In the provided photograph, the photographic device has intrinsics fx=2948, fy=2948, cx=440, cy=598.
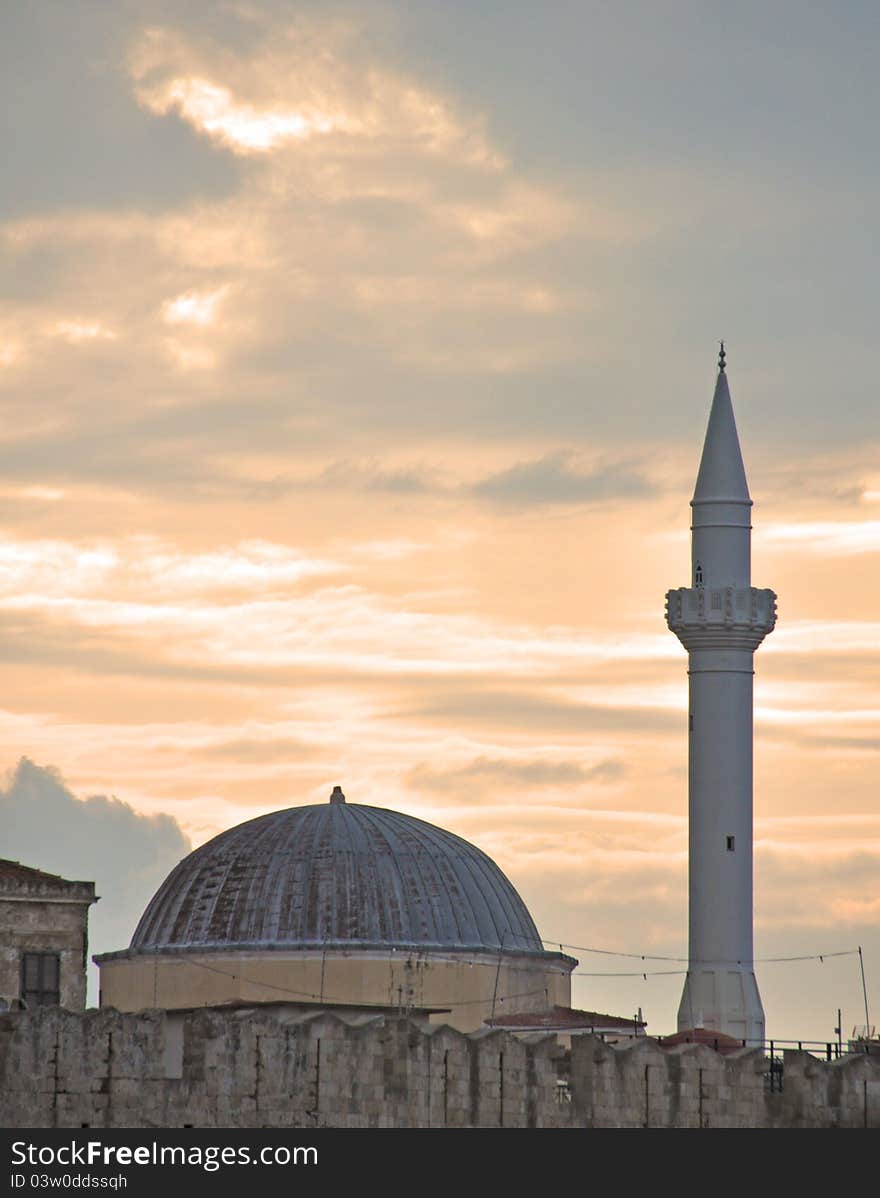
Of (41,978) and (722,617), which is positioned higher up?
(722,617)

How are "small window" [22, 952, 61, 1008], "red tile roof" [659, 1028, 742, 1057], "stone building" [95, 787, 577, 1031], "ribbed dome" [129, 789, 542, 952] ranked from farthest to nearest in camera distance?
"ribbed dome" [129, 789, 542, 952], "stone building" [95, 787, 577, 1031], "red tile roof" [659, 1028, 742, 1057], "small window" [22, 952, 61, 1008]

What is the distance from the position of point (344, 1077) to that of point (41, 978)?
12.7 metres

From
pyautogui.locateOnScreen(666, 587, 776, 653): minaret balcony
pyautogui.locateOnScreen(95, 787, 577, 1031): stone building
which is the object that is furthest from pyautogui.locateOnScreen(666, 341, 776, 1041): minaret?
pyautogui.locateOnScreen(95, 787, 577, 1031): stone building

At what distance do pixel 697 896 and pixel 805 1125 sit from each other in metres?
22.6

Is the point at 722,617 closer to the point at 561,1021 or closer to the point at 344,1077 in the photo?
the point at 561,1021

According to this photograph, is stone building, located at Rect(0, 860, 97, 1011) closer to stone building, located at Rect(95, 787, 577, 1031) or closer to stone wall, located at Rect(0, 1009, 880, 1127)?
stone building, located at Rect(95, 787, 577, 1031)

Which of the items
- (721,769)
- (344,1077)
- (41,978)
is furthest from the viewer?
(721,769)

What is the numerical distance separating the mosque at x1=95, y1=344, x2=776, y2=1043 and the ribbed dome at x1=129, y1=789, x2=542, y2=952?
5 centimetres

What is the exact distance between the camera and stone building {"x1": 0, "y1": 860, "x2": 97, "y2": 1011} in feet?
194

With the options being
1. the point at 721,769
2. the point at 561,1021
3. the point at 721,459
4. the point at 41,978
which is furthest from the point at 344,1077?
the point at 721,459

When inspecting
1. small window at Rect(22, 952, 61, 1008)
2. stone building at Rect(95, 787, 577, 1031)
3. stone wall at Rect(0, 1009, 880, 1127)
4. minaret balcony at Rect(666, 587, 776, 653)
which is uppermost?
minaret balcony at Rect(666, 587, 776, 653)

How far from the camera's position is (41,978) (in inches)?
2344

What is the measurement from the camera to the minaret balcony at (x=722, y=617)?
262 ft
